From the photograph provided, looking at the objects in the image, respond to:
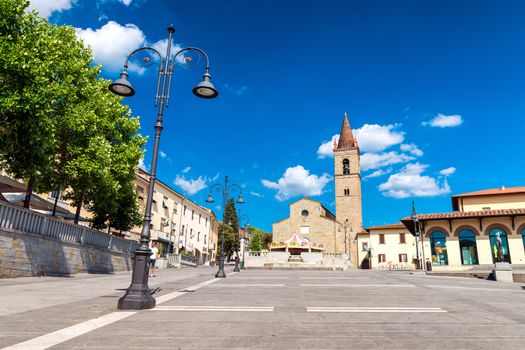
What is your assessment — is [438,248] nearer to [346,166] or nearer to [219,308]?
[219,308]

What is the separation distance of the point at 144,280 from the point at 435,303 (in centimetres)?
654

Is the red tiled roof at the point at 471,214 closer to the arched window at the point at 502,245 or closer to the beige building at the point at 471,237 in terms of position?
the beige building at the point at 471,237

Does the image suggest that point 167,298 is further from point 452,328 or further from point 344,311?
point 452,328

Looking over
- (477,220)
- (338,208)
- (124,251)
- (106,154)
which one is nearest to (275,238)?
(338,208)

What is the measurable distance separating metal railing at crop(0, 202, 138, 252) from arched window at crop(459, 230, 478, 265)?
29.6 m

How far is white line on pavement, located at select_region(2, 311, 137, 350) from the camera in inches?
141

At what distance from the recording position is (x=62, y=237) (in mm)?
15656

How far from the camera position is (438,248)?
31.0 metres

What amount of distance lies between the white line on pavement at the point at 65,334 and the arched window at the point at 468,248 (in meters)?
32.7

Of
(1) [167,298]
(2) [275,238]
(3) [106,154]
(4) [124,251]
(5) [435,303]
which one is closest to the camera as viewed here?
(5) [435,303]

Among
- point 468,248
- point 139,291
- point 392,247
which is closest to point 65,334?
point 139,291

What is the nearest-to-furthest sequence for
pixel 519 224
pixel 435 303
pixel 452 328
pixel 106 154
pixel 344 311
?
pixel 452 328
pixel 344 311
pixel 435 303
pixel 106 154
pixel 519 224

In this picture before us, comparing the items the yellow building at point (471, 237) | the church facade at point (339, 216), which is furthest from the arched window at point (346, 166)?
the yellow building at point (471, 237)

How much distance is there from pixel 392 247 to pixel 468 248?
67.9 ft
